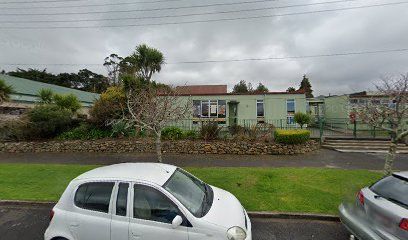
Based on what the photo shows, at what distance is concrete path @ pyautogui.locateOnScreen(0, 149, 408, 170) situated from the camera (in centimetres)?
913

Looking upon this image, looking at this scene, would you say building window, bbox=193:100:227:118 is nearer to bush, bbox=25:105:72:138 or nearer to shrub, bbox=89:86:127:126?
shrub, bbox=89:86:127:126

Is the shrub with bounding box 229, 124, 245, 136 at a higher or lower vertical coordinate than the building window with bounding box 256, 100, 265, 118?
lower

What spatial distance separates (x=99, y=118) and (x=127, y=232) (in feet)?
40.1

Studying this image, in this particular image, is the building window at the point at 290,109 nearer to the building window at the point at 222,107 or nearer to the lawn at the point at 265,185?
the building window at the point at 222,107

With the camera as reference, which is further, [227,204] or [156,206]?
[227,204]

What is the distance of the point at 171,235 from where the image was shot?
2.89 m

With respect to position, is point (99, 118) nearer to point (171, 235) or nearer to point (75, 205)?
point (75, 205)

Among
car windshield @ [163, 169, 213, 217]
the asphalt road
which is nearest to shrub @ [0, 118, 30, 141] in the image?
the asphalt road

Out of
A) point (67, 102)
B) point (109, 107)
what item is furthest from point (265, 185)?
point (67, 102)

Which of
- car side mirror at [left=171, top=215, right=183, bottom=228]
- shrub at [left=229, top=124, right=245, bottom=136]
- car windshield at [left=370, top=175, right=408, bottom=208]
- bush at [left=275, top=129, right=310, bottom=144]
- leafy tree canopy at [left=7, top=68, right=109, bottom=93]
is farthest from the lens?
leafy tree canopy at [left=7, top=68, right=109, bottom=93]

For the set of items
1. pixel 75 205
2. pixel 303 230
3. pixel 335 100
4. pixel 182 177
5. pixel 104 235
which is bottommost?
pixel 303 230

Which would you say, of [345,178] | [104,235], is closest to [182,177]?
[104,235]

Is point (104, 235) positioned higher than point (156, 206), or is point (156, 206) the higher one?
point (156, 206)

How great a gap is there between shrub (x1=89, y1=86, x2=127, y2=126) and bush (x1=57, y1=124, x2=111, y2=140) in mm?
585
